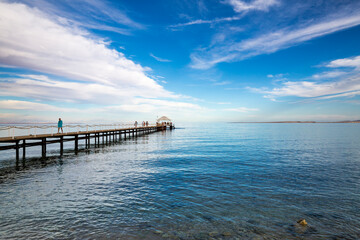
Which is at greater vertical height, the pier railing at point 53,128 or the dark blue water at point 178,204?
the pier railing at point 53,128

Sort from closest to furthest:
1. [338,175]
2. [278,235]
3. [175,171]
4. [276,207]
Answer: [278,235], [276,207], [338,175], [175,171]

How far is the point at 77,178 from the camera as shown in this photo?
13.1 metres

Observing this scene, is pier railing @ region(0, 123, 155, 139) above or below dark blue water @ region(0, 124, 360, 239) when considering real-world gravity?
above

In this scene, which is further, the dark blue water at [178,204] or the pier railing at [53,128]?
the pier railing at [53,128]

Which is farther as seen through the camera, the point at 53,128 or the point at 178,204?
the point at 53,128

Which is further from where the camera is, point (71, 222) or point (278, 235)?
point (71, 222)

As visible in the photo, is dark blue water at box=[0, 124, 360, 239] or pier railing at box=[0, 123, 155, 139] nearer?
dark blue water at box=[0, 124, 360, 239]

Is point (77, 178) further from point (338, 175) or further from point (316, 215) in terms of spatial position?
point (338, 175)

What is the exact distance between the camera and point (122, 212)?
26.8ft

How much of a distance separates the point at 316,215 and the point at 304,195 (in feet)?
7.87

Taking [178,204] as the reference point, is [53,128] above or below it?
above

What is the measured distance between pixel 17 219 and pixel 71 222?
7.10 feet

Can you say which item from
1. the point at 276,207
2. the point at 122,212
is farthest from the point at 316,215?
the point at 122,212

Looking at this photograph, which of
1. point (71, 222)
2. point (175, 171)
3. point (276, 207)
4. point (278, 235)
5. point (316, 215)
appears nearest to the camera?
point (278, 235)
